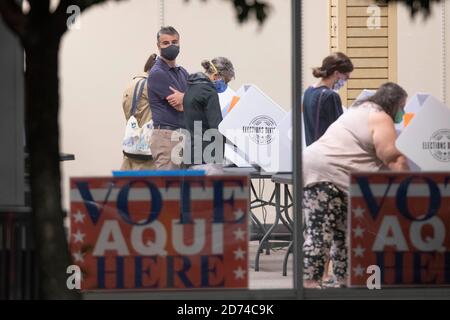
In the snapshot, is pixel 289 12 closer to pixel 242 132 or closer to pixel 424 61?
pixel 424 61

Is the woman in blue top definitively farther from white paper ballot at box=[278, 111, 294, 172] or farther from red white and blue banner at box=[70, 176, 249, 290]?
red white and blue banner at box=[70, 176, 249, 290]

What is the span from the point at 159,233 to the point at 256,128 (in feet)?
8.79

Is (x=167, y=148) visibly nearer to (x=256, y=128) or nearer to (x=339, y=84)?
(x=339, y=84)

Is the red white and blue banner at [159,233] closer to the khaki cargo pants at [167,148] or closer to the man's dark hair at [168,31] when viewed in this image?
the khaki cargo pants at [167,148]

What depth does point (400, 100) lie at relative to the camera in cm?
828

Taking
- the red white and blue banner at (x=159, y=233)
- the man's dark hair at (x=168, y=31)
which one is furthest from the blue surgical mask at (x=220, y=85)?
the red white and blue banner at (x=159, y=233)

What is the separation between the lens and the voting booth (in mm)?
9484

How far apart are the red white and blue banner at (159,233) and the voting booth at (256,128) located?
1284 millimetres

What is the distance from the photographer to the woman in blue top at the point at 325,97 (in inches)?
328

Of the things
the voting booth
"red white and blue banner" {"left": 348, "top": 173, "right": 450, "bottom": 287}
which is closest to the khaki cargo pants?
the voting booth

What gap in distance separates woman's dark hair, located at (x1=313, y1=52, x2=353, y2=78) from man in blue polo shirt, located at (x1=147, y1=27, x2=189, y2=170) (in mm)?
1035

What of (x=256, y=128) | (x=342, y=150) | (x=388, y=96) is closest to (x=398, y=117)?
(x=388, y=96)
